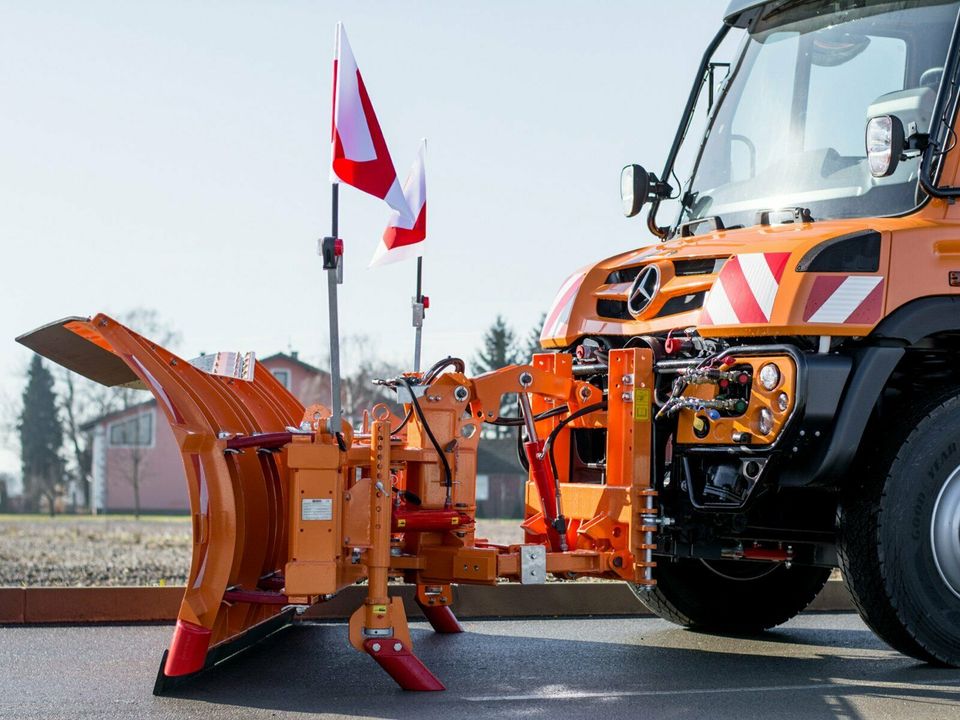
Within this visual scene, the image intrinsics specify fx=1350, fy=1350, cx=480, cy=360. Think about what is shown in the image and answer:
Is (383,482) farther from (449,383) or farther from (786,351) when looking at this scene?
(786,351)

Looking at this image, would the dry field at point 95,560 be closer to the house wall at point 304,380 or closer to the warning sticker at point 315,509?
the warning sticker at point 315,509

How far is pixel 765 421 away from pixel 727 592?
2.15 meters

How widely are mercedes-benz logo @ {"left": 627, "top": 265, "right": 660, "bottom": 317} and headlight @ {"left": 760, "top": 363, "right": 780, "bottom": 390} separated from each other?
88cm

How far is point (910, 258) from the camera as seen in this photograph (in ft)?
19.9

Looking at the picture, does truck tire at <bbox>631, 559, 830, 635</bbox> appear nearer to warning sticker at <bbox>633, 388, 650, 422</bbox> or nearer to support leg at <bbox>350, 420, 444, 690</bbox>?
warning sticker at <bbox>633, 388, 650, 422</bbox>

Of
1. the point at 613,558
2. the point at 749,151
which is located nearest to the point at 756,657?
the point at 613,558

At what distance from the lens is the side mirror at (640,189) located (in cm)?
771

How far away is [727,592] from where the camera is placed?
7.76 meters

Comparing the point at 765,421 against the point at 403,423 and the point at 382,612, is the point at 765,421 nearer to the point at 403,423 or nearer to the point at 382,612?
the point at 403,423

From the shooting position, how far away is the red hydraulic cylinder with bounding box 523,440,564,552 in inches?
257

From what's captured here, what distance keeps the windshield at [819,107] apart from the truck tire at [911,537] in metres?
1.11

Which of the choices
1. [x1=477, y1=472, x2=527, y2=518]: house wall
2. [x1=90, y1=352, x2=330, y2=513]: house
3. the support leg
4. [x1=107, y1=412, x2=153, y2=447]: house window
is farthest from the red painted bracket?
[x1=107, y1=412, x2=153, y2=447]: house window

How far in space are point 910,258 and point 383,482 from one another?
2.56m

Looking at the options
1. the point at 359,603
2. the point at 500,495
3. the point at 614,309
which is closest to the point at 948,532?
the point at 614,309
